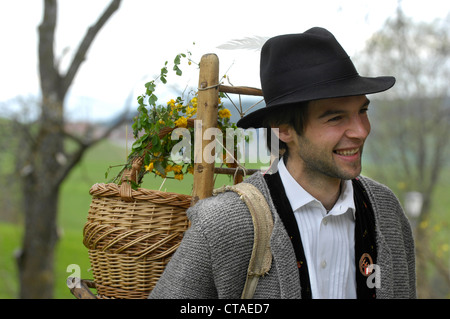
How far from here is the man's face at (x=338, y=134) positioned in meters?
1.74

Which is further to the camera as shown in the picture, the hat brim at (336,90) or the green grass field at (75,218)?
the green grass field at (75,218)

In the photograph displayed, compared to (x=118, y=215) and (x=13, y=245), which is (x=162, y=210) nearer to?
(x=118, y=215)

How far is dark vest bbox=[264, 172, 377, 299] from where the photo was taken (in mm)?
1729

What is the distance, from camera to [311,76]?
174 cm

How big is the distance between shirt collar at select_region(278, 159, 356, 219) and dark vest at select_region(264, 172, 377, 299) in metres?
0.02

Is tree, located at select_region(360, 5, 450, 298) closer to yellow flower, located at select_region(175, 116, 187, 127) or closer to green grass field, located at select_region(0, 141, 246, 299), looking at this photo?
green grass field, located at select_region(0, 141, 246, 299)

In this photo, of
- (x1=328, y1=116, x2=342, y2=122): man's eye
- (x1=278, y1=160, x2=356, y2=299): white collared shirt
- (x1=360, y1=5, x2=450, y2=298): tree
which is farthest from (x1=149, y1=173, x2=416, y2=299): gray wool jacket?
(x1=360, y1=5, x2=450, y2=298): tree

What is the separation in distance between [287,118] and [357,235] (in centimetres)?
50

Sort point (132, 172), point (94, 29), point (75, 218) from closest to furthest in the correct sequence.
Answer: point (132, 172) < point (94, 29) < point (75, 218)

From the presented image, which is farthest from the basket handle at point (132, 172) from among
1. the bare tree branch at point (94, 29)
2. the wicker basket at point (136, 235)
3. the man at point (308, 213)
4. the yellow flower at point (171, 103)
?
the bare tree branch at point (94, 29)

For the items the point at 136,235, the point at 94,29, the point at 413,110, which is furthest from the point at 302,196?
the point at 413,110

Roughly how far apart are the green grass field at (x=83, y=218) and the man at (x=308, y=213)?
1.50 feet

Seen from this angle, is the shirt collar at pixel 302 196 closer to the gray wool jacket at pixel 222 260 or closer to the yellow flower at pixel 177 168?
the gray wool jacket at pixel 222 260

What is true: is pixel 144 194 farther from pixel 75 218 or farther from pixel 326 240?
pixel 75 218
